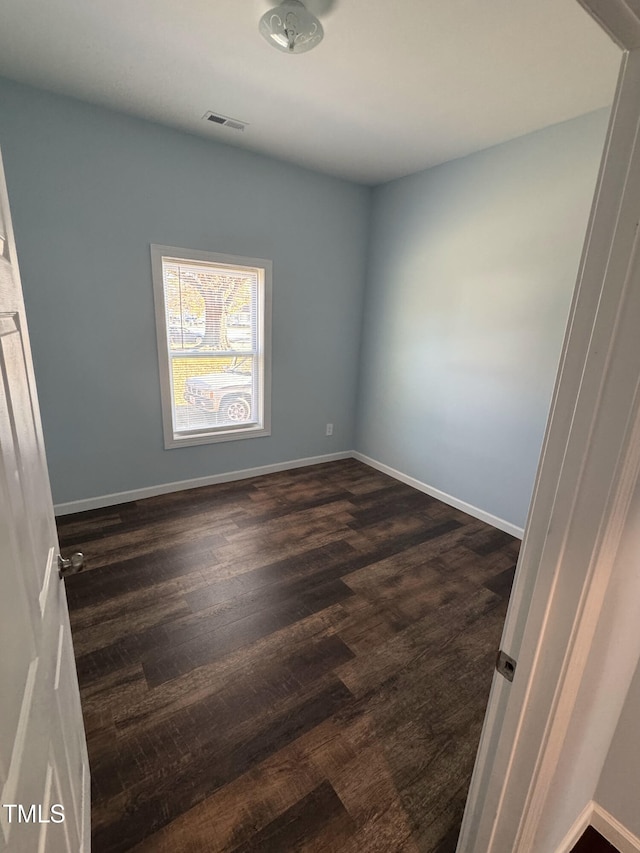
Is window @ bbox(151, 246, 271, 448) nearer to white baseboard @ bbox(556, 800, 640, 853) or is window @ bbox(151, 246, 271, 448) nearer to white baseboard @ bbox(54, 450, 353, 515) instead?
white baseboard @ bbox(54, 450, 353, 515)

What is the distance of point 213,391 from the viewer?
337 cm

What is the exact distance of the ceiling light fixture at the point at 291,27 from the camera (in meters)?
1.55

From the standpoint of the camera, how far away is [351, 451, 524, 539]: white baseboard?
2.92 m

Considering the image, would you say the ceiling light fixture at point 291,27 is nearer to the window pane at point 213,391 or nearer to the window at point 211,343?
the window at point 211,343

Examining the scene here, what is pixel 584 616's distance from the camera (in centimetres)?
67

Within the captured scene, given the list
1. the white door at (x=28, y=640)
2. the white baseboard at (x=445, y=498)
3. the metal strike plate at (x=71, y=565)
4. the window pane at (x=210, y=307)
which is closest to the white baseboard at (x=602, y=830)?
the white door at (x=28, y=640)

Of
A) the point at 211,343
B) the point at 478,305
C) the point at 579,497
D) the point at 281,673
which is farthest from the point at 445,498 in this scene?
the point at 579,497

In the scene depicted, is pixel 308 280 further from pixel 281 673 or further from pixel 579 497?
pixel 579 497

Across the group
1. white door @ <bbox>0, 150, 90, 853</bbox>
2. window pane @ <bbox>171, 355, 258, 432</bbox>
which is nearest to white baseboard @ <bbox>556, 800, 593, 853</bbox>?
white door @ <bbox>0, 150, 90, 853</bbox>

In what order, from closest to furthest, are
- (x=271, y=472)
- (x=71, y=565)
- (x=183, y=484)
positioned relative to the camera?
1. (x=71, y=565)
2. (x=183, y=484)
3. (x=271, y=472)

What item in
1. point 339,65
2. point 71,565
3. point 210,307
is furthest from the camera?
point 210,307

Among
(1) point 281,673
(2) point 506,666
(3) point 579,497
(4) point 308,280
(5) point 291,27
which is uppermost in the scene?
(5) point 291,27

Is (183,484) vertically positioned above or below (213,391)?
below

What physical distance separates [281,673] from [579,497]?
1.56 m
